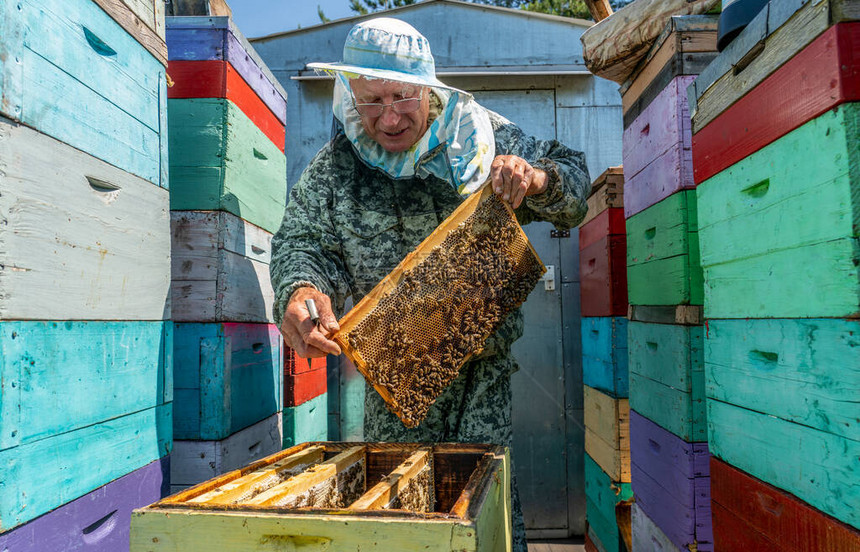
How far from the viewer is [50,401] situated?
130 cm

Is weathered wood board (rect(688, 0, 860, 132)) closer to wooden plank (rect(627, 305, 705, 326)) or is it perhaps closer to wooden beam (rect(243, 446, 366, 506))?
wooden plank (rect(627, 305, 705, 326))

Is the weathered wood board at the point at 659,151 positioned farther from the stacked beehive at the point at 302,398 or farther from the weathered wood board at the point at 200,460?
the weathered wood board at the point at 200,460

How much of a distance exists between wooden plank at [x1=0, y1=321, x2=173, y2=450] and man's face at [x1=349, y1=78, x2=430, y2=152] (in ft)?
3.37

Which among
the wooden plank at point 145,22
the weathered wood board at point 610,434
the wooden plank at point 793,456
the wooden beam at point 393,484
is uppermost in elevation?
the wooden plank at point 145,22

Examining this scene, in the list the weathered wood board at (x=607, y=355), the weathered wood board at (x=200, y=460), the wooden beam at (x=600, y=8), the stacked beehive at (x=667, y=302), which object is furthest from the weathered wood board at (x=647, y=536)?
the wooden beam at (x=600, y=8)

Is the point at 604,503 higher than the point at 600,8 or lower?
lower

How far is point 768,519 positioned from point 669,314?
896 millimetres

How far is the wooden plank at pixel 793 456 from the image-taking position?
3.14 ft

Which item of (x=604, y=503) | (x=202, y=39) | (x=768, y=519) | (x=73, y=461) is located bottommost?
(x=604, y=503)

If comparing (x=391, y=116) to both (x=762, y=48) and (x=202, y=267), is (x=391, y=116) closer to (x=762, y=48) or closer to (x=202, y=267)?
(x=202, y=267)

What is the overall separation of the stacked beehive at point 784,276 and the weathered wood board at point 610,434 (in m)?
1.40

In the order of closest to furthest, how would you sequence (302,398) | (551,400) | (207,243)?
(207,243) < (302,398) < (551,400)

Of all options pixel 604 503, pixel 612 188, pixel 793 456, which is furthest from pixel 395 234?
pixel 604 503

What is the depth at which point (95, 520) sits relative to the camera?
146cm
